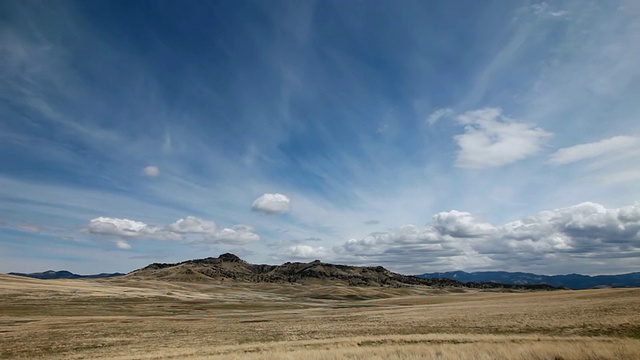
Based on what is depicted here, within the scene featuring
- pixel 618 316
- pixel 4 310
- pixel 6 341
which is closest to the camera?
pixel 618 316

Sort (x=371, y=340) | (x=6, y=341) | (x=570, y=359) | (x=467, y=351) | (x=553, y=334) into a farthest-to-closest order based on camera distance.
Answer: (x=6, y=341) → (x=371, y=340) → (x=553, y=334) → (x=467, y=351) → (x=570, y=359)

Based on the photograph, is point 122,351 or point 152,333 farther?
point 152,333

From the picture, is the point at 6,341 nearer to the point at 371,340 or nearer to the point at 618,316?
the point at 371,340

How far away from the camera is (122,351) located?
1156 inches

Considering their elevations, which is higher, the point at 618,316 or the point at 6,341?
the point at 618,316

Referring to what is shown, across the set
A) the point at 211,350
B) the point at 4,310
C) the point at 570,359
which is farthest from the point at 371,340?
the point at 4,310

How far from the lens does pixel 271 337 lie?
116 ft

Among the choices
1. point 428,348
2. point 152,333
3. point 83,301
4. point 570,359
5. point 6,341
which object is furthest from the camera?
point 83,301

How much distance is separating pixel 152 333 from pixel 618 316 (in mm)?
44616

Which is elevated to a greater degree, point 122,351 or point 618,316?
point 618,316

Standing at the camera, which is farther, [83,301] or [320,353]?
[83,301]

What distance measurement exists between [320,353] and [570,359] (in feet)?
41.7

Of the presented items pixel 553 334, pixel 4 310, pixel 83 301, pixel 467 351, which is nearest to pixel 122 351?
pixel 467 351

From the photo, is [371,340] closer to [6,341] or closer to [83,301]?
[6,341]
